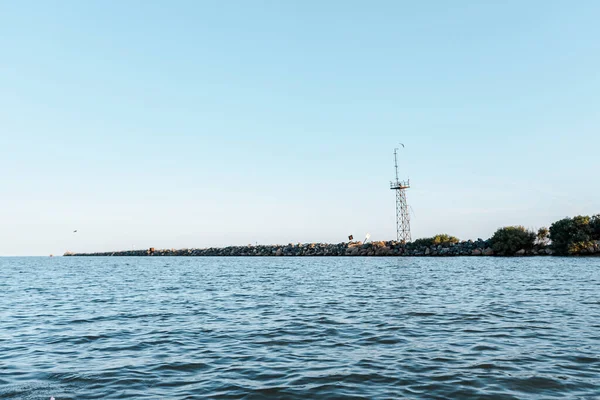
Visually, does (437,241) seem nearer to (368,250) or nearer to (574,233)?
(368,250)

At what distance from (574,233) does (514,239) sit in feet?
28.7

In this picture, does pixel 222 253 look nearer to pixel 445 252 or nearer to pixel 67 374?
pixel 445 252

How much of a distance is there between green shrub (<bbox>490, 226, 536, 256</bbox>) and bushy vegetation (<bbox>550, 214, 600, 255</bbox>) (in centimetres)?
446

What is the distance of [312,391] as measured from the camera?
822 centimetres

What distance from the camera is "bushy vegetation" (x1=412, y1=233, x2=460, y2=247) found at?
85.0 metres

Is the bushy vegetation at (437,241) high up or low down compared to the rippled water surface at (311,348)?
up

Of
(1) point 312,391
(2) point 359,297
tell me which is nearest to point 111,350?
(1) point 312,391

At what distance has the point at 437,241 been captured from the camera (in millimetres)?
85562

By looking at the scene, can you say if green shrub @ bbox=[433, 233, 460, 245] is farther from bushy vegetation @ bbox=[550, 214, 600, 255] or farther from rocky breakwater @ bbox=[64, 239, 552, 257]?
bushy vegetation @ bbox=[550, 214, 600, 255]

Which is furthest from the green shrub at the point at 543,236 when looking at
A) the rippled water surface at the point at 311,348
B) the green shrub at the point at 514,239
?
the rippled water surface at the point at 311,348

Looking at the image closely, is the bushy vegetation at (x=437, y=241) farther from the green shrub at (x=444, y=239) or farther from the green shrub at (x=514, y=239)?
the green shrub at (x=514, y=239)

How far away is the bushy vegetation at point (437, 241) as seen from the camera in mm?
85000

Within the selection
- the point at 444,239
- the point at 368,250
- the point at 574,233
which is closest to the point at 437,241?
the point at 444,239

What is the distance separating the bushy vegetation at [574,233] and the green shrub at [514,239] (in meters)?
4.46
